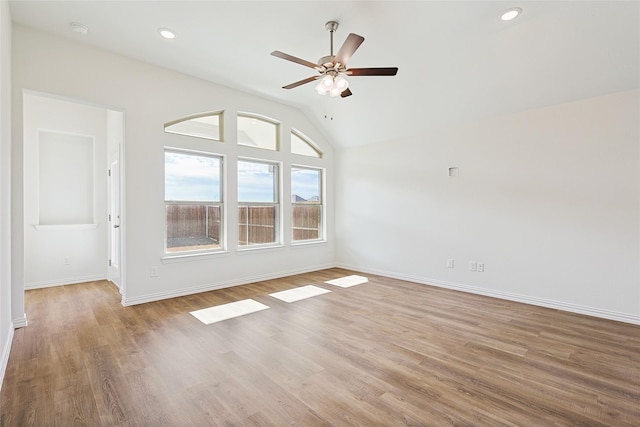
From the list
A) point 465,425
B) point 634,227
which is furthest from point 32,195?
point 634,227

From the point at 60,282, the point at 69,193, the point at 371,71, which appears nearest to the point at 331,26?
the point at 371,71

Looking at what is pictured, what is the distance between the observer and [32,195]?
477 cm

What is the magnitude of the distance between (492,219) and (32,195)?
7.16m

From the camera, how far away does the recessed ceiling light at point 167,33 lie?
3228 mm

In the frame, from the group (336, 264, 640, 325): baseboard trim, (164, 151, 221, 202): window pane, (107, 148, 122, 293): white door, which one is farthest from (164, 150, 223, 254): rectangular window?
(336, 264, 640, 325): baseboard trim

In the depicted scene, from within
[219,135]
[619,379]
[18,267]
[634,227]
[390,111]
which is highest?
[390,111]

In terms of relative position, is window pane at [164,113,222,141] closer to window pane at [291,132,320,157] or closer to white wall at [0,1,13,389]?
window pane at [291,132,320,157]

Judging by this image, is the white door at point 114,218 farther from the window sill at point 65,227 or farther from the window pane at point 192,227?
the window pane at point 192,227

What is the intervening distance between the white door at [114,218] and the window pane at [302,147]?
3002 millimetres

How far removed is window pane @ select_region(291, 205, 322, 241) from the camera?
5.97 meters

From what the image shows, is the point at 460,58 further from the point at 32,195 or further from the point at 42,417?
the point at 32,195

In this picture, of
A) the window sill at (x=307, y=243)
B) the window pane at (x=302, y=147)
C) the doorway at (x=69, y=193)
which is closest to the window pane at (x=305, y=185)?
the window pane at (x=302, y=147)

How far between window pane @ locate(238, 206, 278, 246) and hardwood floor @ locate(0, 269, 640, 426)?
5.27 feet

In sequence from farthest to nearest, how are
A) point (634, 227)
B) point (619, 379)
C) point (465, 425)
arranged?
point (634, 227) → point (619, 379) → point (465, 425)
